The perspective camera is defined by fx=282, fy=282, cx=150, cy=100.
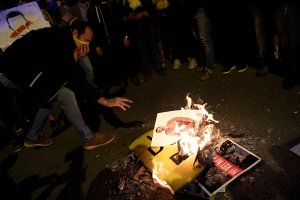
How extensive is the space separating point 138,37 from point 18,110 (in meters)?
3.26

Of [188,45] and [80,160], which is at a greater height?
[188,45]

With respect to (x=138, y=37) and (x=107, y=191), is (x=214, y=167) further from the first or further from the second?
(x=138, y=37)

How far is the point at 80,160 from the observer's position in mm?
4641

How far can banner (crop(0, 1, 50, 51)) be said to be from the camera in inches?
231

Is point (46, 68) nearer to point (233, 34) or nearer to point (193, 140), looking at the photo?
point (193, 140)

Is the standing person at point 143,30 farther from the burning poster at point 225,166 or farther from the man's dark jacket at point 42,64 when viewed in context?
the burning poster at point 225,166

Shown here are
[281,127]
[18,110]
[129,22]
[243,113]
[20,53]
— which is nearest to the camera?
[20,53]

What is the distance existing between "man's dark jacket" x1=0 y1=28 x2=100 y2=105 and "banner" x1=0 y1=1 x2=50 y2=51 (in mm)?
2393

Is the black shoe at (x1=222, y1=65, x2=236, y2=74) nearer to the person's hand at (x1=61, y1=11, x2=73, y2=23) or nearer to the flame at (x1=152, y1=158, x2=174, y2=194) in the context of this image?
the flame at (x1=152, y1=158, x2=174, y2=194)

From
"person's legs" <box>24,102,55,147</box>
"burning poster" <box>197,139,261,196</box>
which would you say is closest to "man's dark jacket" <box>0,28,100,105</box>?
"person's legs" <box>24,102,55,147</box>

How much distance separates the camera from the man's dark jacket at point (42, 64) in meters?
3.75

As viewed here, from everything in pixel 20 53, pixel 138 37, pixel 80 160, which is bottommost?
pixel 80 160

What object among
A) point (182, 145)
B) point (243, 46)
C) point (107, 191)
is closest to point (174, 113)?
point (182, 145)

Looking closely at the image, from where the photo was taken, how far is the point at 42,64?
3809 millimetres
